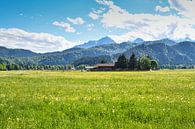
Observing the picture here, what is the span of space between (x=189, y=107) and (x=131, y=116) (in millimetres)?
3287

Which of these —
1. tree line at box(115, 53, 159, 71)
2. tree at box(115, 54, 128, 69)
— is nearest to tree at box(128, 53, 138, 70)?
tree line at box(115, 53, 159, 71)

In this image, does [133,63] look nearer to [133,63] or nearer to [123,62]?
[133,63]

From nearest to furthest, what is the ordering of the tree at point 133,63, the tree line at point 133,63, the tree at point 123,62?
the tree at point 133,63 < the tree line at point 133,63 < the tree at point 123,62

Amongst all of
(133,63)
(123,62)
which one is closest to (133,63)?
(133,63)

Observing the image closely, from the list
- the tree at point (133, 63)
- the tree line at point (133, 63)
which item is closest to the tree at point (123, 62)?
the tree line at point (133, 63)

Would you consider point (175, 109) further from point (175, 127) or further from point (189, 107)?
point (175, 127)

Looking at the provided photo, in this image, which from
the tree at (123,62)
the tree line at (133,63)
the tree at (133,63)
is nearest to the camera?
the tree at (133,63)

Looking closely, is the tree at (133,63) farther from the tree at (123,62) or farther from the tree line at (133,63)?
the tree at (123,62)

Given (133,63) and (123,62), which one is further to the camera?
(123,62)

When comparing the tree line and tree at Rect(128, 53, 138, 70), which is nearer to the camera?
tree at Rect(128, 53, 138, 70)

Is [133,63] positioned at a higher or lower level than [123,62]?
lower

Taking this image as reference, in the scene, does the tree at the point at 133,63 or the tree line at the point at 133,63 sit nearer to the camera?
the tree at the point at 133,63

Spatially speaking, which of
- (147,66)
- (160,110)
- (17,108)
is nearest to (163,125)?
(160,110)

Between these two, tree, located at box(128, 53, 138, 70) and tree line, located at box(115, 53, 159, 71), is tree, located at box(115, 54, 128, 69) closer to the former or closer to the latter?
tree line, located at box(115, 53, 159, 71)
